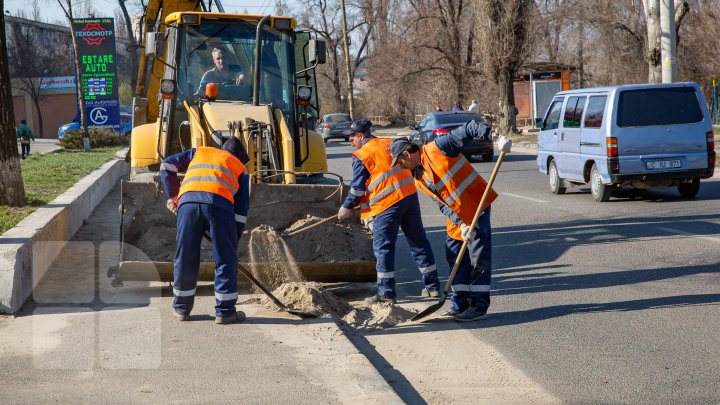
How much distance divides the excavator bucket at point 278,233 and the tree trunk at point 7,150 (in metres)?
3.69

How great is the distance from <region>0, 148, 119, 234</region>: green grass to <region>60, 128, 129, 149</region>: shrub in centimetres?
721

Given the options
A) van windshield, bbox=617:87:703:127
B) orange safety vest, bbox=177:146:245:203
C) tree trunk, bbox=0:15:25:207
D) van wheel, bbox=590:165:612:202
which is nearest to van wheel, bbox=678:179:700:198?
van windshield, bbox=617:87:703:127

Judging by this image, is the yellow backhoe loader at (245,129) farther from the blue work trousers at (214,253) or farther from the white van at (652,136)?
the white van at (652,136)

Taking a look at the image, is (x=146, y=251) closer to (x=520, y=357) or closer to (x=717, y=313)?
(x=520, y=357)

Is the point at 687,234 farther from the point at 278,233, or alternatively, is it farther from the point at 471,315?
the point at 278,233

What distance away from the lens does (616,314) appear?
7941mm

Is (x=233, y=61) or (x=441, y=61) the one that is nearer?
(x=233, y=61)

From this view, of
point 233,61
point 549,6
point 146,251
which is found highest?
point 549,6

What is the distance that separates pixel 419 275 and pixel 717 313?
3417 mm

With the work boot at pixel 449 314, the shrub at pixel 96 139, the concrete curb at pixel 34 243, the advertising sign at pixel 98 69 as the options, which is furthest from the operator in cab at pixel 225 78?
the shrub at pixel 96 139

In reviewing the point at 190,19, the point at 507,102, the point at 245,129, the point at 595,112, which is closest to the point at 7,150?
the point at 190,19

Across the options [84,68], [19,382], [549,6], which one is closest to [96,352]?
[19,382]

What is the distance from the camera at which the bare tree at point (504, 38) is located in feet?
132

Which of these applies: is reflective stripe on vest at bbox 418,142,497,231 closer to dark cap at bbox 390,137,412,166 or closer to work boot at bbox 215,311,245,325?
dark cap at bbox 390,137,412,166
